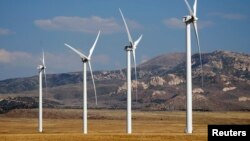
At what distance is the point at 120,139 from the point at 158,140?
15.7 ft

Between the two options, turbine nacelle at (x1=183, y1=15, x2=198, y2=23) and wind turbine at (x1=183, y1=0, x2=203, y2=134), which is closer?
wind turbine at (x1=183, y1=0, x2=203, y2=134)

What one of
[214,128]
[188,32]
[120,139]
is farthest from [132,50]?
[214,128]

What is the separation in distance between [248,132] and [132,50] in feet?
166

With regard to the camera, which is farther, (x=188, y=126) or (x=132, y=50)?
(x=132, y=50)

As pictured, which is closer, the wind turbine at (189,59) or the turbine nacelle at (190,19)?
the wind turbine at (189,59)

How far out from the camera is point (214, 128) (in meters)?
51.1

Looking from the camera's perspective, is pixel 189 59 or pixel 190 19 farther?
pixel 190 19

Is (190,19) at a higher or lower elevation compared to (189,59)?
higher

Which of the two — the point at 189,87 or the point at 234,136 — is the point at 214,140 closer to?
the point at 234,136

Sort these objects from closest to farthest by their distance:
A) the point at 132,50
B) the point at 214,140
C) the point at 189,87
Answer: the point at 214,140 < the point at 189,87 < the point at 132,50

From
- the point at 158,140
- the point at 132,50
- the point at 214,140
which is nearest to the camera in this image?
the point at 214,140

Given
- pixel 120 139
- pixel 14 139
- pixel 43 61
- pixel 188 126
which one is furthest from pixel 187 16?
pixel 43 61

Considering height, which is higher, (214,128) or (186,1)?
(186,1)

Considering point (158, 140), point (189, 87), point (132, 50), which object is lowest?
point (158, 140)
